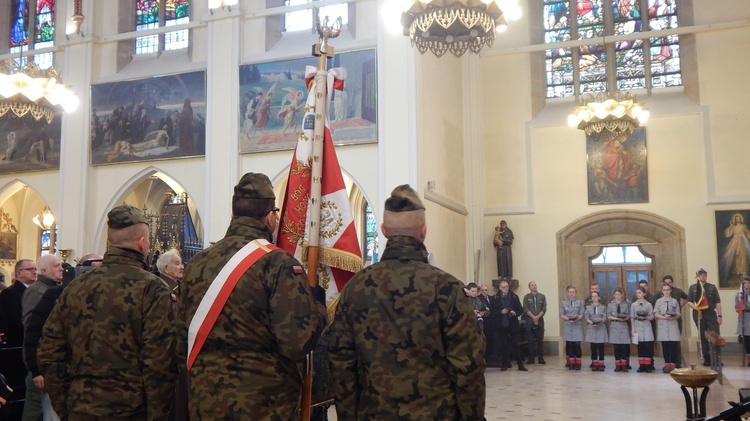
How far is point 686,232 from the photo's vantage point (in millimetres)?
15500

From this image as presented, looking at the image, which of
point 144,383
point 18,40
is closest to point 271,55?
point 18,40

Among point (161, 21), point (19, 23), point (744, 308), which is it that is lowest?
point (744, 308)

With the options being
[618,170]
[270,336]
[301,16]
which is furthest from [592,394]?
[301,16]

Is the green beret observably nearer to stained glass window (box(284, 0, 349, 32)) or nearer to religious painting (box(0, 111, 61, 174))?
stained glass window (box(284, 0, 349, 32))

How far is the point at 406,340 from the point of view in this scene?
279 cm

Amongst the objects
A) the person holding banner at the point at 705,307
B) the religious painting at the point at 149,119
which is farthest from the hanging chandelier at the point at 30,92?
the person holding banner at the point at 705,307

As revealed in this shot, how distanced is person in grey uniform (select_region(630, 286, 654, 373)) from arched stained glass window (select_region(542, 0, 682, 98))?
6186 mm

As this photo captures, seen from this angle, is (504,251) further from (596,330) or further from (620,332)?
(620,332)

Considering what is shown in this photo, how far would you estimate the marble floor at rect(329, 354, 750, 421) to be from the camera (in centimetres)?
773

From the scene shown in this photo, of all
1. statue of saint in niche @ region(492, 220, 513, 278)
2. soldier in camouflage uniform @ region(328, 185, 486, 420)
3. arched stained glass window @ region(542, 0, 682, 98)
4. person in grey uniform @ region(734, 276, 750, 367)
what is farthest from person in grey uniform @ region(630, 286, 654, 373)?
soldier in camouflage uniform @ region(328, 185, 486, 420)

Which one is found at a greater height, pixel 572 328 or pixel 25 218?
pixel 25 218

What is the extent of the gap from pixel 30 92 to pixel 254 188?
10.6m

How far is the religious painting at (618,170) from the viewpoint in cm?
1592

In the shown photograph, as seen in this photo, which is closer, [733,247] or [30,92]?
[30,92]
